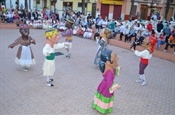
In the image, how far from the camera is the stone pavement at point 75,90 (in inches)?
215

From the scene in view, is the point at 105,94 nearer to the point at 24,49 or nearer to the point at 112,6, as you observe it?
the point at 24,49

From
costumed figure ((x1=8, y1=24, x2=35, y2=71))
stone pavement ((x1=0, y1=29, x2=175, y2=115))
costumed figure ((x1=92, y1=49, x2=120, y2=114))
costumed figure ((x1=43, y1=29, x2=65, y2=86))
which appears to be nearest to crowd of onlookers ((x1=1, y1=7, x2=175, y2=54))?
stone pavement ((x1=0, y1=29, x2=175, y2=115))

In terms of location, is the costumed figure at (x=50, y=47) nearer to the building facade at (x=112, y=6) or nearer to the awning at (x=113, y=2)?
the building facade at (x=112, y=6)

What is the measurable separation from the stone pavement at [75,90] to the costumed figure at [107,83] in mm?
331

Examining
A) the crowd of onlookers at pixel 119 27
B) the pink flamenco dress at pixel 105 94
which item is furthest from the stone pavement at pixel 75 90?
the crowd of onlookers at pixel 119 27

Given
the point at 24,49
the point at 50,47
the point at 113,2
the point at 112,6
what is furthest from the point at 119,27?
the point at 112,6

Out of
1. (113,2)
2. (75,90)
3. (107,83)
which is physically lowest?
(75,90)

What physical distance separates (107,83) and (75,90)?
6.48 feet

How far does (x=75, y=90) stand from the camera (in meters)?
6.53

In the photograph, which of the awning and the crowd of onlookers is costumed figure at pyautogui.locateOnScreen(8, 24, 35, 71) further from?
the awning

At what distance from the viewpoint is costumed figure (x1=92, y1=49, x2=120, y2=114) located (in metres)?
4.72

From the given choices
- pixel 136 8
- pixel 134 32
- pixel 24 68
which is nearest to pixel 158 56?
pixel 134 32

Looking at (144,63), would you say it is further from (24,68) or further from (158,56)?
(158,56)

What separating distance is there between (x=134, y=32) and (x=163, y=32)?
1.90 metres
